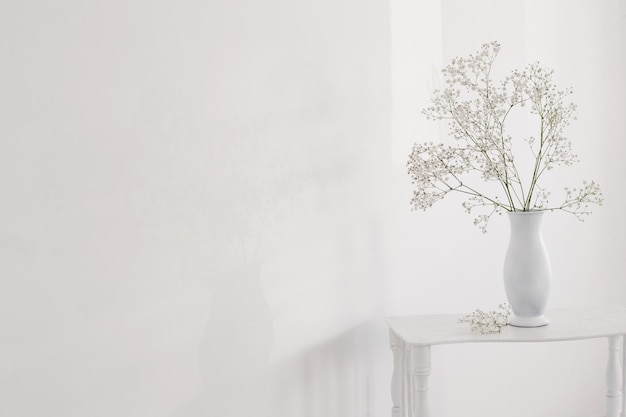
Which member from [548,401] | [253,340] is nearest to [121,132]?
[253,340]

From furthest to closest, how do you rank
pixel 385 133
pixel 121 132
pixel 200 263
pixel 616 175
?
1. pixel 616 175
2. pixel 385 133
3. pixel 200 263
4. pixel 121 132

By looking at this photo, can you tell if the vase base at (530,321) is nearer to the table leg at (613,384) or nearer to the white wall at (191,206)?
the table leg at (613,384)

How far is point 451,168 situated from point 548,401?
3.71 feet

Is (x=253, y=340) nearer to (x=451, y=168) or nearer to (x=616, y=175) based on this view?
(x=451, y=168)

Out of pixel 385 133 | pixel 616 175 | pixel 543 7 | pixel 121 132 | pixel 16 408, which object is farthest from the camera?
pixel 616 175

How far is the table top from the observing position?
6.06ft

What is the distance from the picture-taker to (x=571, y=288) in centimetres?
260

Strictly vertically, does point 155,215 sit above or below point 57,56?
below

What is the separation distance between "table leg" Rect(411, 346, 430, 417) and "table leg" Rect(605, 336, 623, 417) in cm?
59

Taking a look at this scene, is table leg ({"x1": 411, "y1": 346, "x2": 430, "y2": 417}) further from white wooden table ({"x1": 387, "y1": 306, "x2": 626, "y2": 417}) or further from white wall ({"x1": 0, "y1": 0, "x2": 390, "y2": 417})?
white wall ({"x1": 0, "y1": 0, "x2": 390, "y2": 417})

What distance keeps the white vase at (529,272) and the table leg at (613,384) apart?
25 cm

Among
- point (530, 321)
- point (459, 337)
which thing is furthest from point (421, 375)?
point (530, 321)

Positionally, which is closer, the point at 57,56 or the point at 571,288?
the point at 57,56

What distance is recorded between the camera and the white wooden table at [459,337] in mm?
1837
